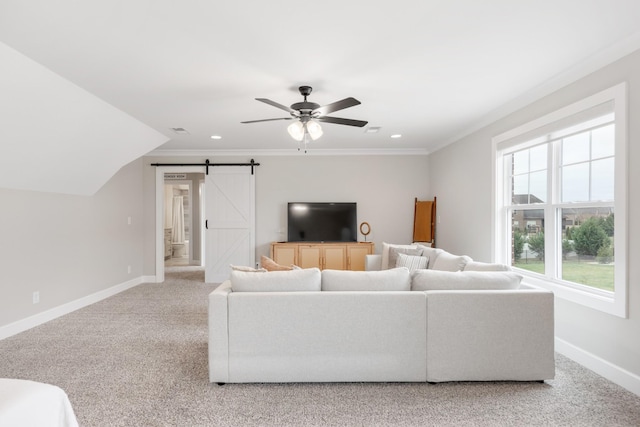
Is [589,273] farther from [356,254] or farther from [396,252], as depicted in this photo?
[356,254]

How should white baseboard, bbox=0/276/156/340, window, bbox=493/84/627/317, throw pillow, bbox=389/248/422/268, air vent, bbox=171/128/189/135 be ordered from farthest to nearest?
air vent, bbox=171/128/189/135 < throw pillow, bbox=389/248/422/268 < white baseboard, bbox=0/276/156/340 < window, bbox=493/84/627/317

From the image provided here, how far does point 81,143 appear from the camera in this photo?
4.29m

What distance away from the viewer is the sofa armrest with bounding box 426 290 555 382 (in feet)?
8.89

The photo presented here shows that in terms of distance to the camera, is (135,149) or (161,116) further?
(135,149)

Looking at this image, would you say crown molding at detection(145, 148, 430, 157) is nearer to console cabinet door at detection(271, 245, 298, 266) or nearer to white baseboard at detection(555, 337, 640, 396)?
console cabinet door at detection(271, 245, 298, 266)

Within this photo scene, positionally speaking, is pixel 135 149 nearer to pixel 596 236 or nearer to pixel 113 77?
pixel 113 77

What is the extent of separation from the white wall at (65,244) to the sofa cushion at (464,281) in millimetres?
4259

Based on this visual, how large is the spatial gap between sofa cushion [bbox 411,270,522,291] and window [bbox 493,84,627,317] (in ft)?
2.60

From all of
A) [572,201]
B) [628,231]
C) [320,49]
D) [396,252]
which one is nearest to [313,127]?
[320,49]

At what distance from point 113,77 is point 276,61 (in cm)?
153

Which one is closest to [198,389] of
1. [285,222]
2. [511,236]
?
[511,236]

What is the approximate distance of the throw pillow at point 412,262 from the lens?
14.7 ft

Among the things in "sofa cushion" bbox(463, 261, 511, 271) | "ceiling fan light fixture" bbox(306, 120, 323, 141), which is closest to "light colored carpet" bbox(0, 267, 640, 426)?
"sofa cushion" bbox(463, 261, 511, 271)

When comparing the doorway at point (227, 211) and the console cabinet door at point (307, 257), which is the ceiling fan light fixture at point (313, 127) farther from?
the doorway at point (227, 211)
